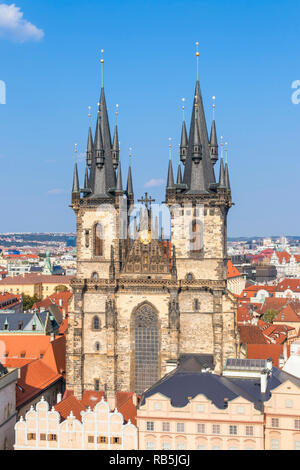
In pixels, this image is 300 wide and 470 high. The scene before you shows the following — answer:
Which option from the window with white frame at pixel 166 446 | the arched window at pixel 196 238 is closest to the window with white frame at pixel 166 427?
the window with white frame at pixel 166 446

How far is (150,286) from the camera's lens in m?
64.7

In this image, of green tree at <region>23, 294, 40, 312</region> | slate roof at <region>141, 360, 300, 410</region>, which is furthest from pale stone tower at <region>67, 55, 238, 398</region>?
green tree at <region>23, 294, 40, 312</region>

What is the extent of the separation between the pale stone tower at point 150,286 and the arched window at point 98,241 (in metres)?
0.10

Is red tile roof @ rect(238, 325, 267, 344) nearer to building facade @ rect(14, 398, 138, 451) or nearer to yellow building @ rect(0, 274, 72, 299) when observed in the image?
building facade @ rect(14, 398, 138, 451)

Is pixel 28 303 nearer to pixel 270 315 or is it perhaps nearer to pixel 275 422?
pixel 270 315

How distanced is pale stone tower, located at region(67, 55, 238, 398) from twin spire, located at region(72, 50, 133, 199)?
24 centimetres

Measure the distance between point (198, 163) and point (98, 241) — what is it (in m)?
13.1

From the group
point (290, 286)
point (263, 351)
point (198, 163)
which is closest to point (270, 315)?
point (290, 286)

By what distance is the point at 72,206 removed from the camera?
67.2 m

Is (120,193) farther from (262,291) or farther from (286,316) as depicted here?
(262,291)

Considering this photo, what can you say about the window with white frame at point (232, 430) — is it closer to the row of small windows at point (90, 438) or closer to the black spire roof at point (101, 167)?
the row of small windows at point (90, 438)

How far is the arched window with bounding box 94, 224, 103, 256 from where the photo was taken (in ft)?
218
